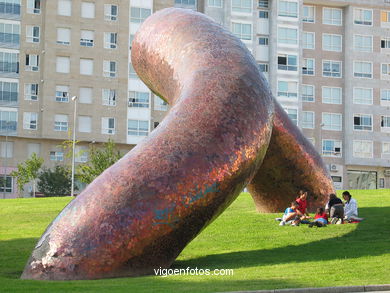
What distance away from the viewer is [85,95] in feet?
212

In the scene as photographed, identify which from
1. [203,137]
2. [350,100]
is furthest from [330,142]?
[203,137]

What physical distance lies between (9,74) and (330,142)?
31.4 m

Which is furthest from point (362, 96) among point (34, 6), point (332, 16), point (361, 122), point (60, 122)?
point (34, 6)

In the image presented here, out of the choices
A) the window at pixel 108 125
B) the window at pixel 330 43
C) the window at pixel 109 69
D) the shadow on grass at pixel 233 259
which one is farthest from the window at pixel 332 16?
the shadow on grass at pixel 233 259

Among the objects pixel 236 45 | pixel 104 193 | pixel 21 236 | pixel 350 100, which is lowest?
pixel 21 236

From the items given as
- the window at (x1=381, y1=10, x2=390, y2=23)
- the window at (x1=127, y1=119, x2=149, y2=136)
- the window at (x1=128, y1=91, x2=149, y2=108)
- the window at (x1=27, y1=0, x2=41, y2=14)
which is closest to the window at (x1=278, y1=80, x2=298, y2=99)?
the window at (x1=381, y1=10, x2=390, y2=23)

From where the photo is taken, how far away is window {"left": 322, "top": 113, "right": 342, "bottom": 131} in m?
73.5

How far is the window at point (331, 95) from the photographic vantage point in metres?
74.1

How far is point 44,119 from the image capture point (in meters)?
63.2

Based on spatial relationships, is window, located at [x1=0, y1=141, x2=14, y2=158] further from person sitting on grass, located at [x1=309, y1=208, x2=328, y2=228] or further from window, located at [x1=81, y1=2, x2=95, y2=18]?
person sitting on grass, located at [x1=309, y1=208, x2=328, y2=228]

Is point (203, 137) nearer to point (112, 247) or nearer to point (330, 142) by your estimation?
point (112, 247)

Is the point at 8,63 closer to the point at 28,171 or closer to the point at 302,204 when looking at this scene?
the point at 28,171

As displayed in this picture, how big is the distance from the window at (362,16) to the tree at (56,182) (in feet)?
112

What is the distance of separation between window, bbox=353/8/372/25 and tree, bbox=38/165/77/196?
34.0m
